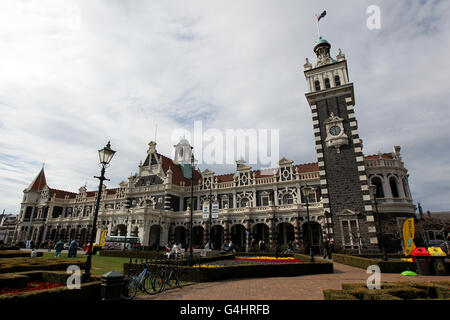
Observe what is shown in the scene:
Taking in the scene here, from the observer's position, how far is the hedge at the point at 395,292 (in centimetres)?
704

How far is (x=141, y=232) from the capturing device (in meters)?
39.2

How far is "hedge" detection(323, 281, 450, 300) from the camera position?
23.1ft

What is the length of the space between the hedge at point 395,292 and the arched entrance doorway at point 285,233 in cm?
2903

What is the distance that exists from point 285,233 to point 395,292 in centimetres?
3077

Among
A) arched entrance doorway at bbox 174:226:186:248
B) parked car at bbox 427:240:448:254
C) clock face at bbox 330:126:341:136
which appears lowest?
parked car at bbox 427:240:448:254

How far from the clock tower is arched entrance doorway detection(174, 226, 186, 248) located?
2566 centimetres

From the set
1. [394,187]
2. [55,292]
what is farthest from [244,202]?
[55,292]

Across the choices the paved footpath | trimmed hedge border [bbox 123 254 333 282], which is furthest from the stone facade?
the paved footpath

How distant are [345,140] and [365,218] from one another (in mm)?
9381

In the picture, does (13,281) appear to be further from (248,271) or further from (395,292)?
(395,292)

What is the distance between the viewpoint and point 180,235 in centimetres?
4522

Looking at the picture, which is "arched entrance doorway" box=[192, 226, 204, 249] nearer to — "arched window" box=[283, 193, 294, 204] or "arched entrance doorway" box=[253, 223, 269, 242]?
"arched entrance doorway" box=[253, 223, 269, 242]

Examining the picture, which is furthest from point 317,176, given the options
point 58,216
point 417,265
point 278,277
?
point 58,216

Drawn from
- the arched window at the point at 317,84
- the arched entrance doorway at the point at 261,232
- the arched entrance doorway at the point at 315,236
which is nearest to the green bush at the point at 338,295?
the arched entrance doorway at the point at 315,236
